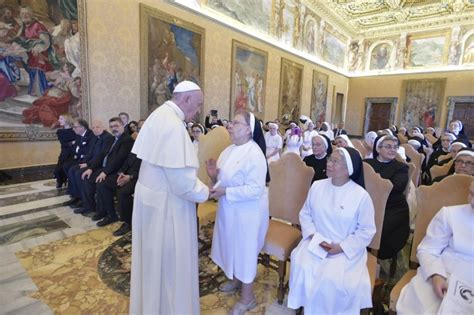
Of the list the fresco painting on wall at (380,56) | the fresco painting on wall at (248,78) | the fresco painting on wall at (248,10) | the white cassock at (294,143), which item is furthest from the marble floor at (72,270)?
the fresco painting on wall at (380,56)

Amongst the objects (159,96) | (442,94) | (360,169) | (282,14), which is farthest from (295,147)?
(442,94)

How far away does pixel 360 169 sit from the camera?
230 cm

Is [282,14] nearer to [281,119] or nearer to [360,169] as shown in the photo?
[281,119]

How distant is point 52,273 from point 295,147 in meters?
6.94

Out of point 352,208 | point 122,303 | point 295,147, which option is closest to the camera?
point 352,208

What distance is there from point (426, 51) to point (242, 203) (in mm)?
21844

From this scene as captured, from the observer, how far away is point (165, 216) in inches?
73.3

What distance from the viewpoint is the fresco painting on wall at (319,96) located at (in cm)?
1745

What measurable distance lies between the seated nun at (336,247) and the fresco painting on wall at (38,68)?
24.0 feet

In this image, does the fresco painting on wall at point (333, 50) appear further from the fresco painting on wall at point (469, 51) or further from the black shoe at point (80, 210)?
the black shoe at point (80, 210)

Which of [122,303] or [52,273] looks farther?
[52,273]

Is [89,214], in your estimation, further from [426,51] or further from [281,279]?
[426,51]

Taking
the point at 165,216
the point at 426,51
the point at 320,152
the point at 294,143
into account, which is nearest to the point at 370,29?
the point at 426,51

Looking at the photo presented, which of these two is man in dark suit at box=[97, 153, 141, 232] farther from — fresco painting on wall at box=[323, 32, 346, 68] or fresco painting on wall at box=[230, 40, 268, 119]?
fresco painting on wall at box=[323, 32, 346, 68]
